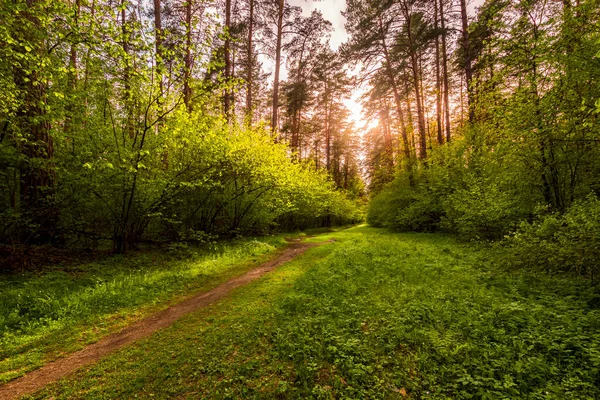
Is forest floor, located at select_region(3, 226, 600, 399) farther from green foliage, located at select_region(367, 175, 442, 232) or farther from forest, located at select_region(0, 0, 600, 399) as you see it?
green foliage, located at select_region(367, 175, 442, 232)

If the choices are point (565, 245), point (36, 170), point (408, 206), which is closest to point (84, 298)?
point (36, 170)

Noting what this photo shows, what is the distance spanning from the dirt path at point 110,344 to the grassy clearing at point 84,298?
8.2 inches

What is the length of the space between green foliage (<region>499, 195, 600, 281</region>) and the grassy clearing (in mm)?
8366

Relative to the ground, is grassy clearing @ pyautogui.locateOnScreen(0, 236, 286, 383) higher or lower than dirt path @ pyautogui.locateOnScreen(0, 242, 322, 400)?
higher

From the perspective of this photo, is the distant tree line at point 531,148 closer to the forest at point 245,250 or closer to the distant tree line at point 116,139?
the forest at point 245,250

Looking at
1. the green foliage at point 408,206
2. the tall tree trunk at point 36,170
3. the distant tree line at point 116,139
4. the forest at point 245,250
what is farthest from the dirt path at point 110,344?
the green foliage at point 408,206

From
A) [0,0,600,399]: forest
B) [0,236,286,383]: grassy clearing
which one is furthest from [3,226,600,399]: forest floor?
[0,236,286,383]: grassy clearing

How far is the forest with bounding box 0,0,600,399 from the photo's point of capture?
3.32 metres

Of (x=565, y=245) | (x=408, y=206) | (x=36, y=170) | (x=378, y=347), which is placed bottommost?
(x=378, y=347)

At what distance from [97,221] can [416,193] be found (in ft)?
55.5

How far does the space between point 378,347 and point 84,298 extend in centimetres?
657

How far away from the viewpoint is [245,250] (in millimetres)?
11164

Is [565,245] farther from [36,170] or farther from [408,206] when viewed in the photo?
[36,170]

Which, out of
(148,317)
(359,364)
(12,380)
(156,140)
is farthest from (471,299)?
(156,140)
